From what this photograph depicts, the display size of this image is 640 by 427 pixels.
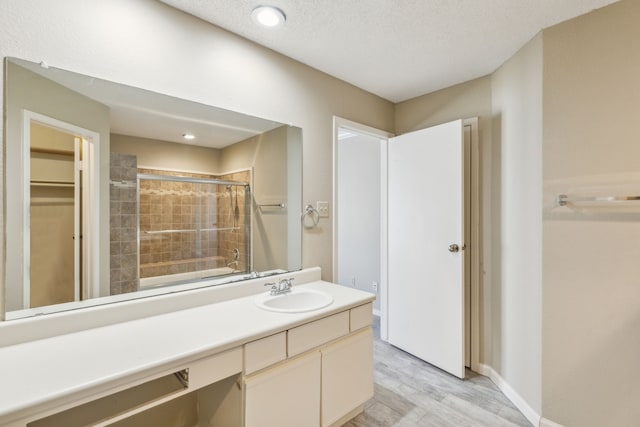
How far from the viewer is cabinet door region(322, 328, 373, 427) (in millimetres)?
1532

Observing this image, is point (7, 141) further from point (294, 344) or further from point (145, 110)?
point (294, 344)

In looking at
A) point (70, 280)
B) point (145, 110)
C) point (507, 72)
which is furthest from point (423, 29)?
point (70, 280)

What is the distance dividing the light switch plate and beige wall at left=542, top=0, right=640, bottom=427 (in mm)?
1385

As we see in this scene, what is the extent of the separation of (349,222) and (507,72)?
2.29 meters

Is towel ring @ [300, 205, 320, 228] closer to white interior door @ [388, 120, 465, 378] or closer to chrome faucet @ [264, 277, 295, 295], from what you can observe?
chrome faucet @ [264, 277, 295, 295]

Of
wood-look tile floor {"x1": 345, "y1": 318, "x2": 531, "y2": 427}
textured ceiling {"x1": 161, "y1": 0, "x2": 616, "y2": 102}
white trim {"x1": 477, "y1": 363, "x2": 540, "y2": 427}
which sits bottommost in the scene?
Answer: wood-look tile floor {"x1": 345, "y1": 318, "x2": 531, "y2": 427}

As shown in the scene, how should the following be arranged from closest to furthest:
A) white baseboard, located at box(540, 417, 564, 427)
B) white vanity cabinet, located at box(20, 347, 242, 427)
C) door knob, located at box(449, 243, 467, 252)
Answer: white vanity cabinet, located at box(20, 347, 242, 427) → white baseboard, located at box(540, 417, 564, 427) → door knob, located at box(449, 243, 467, 252)

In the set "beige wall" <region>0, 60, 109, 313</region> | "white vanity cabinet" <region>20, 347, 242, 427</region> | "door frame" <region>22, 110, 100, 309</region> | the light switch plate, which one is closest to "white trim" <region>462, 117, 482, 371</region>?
the light switch plate

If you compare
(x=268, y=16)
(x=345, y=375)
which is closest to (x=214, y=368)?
(x=345, y=375)

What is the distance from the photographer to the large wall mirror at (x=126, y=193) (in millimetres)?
1166

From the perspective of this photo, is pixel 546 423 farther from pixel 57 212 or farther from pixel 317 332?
pixel 57 212

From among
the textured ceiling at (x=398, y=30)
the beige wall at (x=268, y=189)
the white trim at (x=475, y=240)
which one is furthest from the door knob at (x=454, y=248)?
the textured ceiling at (x=398, y=30)

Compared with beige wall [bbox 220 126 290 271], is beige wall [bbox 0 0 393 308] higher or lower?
higher

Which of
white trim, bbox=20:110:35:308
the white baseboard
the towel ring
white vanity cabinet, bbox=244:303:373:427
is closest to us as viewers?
white trim, bbox=20:110:35:308
